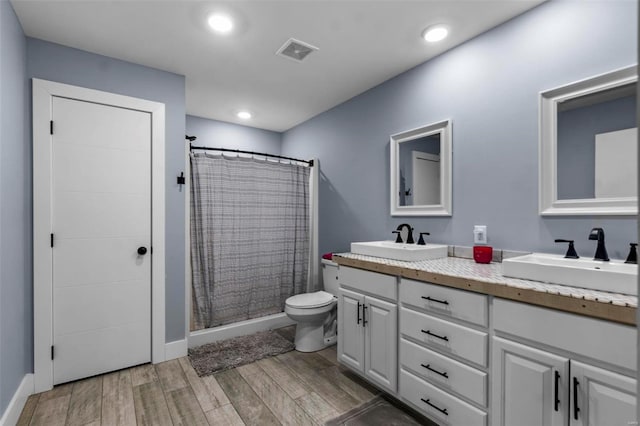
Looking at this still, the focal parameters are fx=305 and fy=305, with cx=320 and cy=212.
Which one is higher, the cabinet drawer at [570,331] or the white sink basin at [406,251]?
the white sink basin at [406,251]

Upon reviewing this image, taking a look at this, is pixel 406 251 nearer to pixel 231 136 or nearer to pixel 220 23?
pixel 220 23

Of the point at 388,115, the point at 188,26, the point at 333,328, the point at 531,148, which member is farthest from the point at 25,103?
the point at 531,148

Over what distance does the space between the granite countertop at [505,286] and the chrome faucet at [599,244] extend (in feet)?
1.12

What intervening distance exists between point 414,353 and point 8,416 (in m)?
2.23

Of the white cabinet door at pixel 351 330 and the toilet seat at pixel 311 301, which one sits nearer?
the white cabinet door at pixel 351 330

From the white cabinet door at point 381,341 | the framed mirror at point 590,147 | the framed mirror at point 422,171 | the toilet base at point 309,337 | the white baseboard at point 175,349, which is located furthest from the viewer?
the toilet base at point 309,337

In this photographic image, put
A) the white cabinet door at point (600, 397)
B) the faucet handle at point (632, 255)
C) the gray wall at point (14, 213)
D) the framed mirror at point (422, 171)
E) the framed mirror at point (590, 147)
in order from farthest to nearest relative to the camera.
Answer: the framed mirror at point (422, 171)
the gray wall at point (14, 213)
the framed mirror at point (590, 147)
the faucet handle at point (632, 255)
the white cabinet door at point (600, 397)

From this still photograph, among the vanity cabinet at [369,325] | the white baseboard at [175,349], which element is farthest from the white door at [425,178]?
the white baseboard at [175,349]

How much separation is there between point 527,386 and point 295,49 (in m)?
2.36

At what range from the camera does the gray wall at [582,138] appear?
1501 millimetres

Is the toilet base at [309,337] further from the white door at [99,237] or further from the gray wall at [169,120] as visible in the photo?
the white door at [99,237]

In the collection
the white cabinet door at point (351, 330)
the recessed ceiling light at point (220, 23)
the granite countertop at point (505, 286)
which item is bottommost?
the white cabinet door at point (351, 330)

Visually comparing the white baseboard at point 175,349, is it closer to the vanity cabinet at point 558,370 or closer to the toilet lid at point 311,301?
the toilet lid at point 311,301

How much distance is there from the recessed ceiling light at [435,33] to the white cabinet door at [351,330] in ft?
5.88
